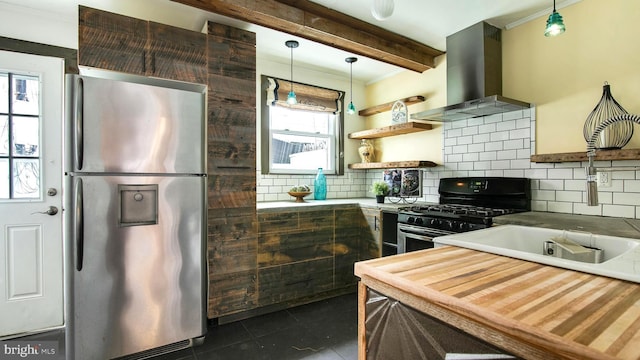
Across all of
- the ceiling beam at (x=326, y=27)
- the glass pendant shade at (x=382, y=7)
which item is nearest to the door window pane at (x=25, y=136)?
the ceiling beam at (x=326, y=27)

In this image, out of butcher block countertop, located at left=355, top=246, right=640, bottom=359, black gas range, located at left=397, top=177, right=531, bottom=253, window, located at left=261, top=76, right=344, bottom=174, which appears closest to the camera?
butcher block countertop, located at left=355, top=246, right=640, bottom=359

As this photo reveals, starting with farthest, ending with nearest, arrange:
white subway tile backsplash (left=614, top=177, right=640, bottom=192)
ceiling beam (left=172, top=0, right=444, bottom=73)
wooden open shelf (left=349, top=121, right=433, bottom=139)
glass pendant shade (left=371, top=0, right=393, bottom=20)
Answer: wooden open shelf (left=349, top=121, right=433, bottom=139) < ceiling beam (left=172, top=0, right=444, bottom=73) < white subway tile backsplash (left=614, top=177, right=640, bottom=192) < glass pendant shade (left=371, top=0, right=393, bottom=20)

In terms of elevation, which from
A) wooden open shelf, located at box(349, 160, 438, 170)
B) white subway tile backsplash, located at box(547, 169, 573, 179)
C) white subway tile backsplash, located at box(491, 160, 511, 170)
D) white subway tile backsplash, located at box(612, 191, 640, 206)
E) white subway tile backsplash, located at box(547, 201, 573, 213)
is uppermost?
wooden open shelf, located at box(349, 160, 438, 170)

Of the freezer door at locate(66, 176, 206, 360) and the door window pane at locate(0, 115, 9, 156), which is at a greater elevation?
the door window pane at locate(0, 115, 9, 156)

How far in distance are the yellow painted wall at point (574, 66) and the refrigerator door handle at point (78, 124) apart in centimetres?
313

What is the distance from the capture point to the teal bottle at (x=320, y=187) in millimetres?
3467

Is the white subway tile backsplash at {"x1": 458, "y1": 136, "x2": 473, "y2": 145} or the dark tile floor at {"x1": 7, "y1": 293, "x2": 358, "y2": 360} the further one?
the white subway tile backsplash at {"x1": 458, "y1": 136, "x2": 473, "y2": 145}

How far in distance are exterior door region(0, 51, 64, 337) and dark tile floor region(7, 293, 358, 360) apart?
11.6 inches

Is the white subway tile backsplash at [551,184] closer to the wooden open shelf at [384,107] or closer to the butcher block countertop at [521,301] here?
the wooden open shelf at [384,107]

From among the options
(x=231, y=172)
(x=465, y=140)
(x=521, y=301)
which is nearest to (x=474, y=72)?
(x=465, y=140)

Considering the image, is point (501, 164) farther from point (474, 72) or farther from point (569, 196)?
point (474, 72)

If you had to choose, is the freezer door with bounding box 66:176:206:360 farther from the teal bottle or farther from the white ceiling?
the teal bottle

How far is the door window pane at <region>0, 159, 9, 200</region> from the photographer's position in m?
2.24

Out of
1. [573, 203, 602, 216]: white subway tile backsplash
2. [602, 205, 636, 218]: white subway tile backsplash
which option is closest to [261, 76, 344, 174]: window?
[573, 203, 602, 216]: white subway tile backsplash
